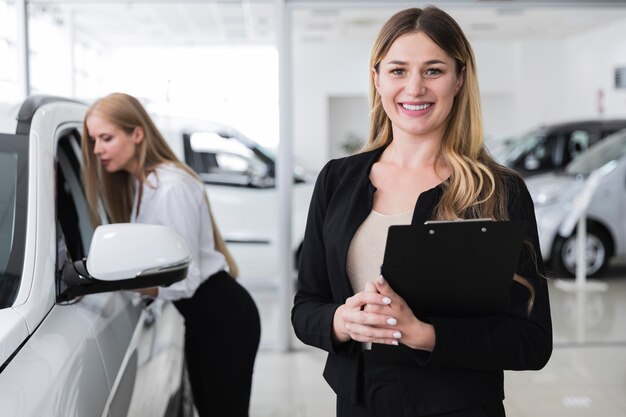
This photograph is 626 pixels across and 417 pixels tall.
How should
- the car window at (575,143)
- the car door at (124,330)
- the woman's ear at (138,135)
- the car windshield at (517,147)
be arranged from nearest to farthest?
1. the car door at (124,330)
2. the woman's ear at (138,135)
3. the car windshield at (517,147)
4. the car window at (575,143)

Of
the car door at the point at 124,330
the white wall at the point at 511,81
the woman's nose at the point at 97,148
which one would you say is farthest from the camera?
the white wall at the point at 511,81

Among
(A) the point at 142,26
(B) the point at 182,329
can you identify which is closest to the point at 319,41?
(A) the point at 142,26

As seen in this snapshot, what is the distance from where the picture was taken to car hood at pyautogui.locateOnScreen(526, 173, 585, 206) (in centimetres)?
732

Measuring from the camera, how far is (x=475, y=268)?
1.41m

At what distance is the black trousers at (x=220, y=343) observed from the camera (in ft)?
9.04

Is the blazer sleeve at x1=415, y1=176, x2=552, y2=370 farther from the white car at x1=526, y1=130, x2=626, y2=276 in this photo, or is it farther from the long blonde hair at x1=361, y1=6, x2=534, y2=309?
the white car at x1=526, y1=130, x2=626, y2=276

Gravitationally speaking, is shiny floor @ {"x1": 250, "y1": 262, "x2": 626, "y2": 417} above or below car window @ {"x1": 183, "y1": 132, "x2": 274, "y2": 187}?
below

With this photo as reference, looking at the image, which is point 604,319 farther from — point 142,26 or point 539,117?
point 142,26

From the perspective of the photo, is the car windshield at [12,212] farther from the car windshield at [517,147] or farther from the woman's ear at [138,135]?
the car windshield at [517,147]

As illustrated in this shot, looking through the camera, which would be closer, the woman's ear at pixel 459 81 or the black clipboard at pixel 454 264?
the black clipboard at pixel 454 264

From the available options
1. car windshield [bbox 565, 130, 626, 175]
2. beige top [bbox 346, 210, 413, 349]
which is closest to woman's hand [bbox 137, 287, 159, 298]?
beige top [bbox 346, 210, 413, 349]

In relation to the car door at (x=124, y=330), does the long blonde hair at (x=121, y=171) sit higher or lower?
higher

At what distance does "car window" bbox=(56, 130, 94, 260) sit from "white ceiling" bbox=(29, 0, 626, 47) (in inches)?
104

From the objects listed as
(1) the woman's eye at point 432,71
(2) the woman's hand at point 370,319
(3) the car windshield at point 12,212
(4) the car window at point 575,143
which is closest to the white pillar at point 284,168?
(3) the car windshield at point 12,212
